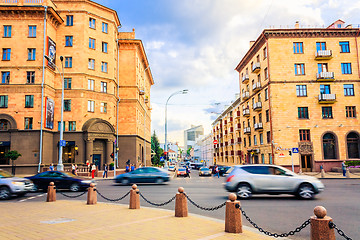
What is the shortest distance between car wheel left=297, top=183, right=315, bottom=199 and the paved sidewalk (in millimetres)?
6615

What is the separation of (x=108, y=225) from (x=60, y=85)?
A: 111 ft

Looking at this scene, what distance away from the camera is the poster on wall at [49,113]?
112 ft

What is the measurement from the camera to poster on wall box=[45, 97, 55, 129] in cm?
3406

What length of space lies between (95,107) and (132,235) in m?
34.0

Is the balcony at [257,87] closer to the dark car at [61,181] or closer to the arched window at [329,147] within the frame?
the arched window at [329,147]

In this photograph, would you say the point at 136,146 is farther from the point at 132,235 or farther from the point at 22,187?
the point at 132,235

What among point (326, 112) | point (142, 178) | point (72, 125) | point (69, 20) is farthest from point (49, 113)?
point (326, 112)

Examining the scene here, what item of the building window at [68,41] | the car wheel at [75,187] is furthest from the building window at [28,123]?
the car wheel at [75,187]

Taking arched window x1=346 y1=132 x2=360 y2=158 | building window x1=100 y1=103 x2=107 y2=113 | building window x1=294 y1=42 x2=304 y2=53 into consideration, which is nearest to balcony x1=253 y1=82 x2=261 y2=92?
building window x1=294 y1=42 x2=304 y2=53

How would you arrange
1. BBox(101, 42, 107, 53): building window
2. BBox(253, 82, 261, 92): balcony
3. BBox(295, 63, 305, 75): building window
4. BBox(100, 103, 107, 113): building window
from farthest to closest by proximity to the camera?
BBox(253, 82, 261, 92): balcony < BBox(101, 42, 107, 53): building window < BBox(100, 103, 107, 113): building window < BBox(295, 63, 305, 75): building window

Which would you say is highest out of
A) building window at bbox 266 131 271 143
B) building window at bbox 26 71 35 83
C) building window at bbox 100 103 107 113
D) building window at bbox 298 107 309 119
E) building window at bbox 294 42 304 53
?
building window at bbox 294 42 304 53

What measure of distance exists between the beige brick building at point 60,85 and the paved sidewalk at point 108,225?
24313mm

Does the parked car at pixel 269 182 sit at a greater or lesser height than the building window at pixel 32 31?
lesser

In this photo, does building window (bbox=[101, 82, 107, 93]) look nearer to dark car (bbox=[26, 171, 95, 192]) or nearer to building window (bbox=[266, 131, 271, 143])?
dark car (bbox=[26, 171, 95, 192])
